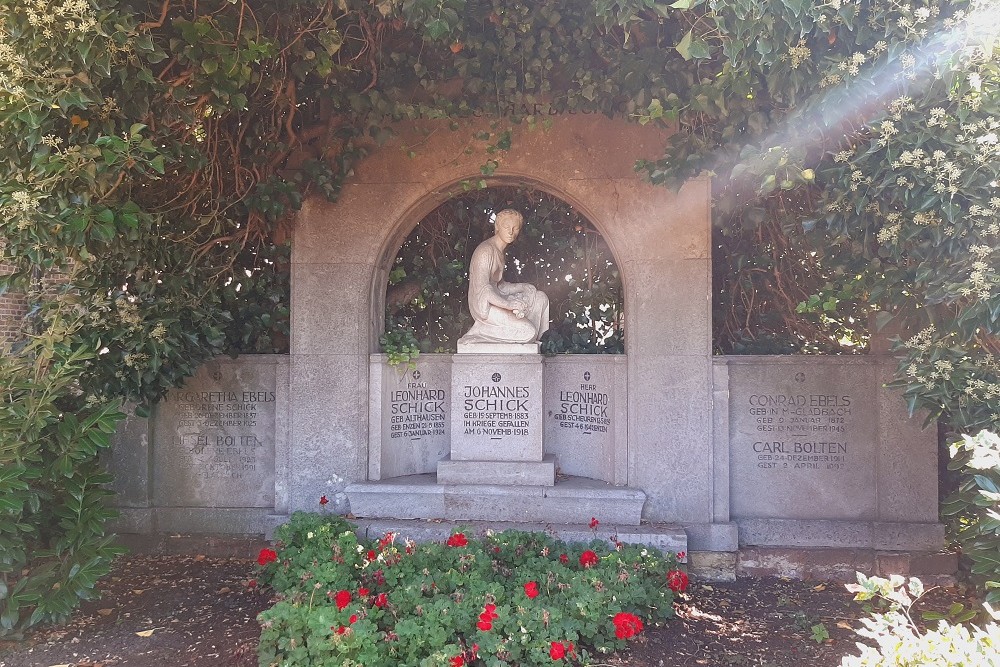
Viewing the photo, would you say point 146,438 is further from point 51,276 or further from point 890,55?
point 890,55

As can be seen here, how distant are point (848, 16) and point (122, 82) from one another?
3615 mm

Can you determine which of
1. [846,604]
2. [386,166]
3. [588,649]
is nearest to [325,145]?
[386,166]

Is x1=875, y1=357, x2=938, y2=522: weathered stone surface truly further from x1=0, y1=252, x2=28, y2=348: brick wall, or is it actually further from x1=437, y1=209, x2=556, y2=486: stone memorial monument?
x1=0, y1=252, x2=28, y2=348: brick wall

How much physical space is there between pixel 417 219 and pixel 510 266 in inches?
63.6

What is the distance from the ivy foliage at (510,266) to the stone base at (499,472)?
1.66 metres

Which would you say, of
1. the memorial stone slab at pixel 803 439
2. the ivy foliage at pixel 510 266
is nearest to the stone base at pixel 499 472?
the memorial stone slab at pixel 803 439

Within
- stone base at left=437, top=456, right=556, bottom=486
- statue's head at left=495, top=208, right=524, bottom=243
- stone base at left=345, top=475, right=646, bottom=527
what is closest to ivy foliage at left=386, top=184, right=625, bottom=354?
statue's head at left=495, top=208, right=524, bottom=243

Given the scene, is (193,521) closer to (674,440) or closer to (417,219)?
(417,219)

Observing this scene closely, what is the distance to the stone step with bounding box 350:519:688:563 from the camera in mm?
4785

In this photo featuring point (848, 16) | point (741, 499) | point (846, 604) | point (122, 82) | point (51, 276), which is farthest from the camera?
point (51, 276)

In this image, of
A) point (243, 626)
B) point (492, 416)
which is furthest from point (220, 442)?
point (492, 416)

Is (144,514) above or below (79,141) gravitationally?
below

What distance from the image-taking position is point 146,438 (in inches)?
224

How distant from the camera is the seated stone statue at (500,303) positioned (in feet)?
18.2
